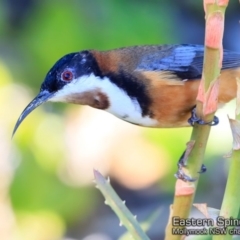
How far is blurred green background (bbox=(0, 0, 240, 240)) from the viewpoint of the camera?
1.83 metres

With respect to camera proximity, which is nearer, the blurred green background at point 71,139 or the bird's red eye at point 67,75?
the bird's red eye at point 67,75

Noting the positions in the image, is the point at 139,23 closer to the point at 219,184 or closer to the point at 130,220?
the point at 219,184

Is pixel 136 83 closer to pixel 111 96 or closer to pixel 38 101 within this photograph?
pixel 111 96

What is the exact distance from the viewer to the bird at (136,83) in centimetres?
122

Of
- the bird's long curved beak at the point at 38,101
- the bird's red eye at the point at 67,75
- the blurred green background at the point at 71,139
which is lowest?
the blurred green background at the point at 71,139

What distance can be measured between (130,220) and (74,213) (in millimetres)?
1270

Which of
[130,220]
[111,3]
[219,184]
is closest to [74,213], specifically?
[219,184]

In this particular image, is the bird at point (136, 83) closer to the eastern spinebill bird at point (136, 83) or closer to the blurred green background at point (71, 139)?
the eastern spinebill bird at point (136, 83)

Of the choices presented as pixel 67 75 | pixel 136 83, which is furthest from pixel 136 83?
pixel 67 75

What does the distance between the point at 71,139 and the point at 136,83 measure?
730 millimetres

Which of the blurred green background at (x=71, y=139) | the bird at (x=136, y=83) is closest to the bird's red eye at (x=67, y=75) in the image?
the bird at (x=136, y=83)

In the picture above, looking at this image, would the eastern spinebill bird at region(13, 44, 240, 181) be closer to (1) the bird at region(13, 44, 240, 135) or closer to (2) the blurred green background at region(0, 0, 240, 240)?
(1) the bird at region(13, 44, 240, 135)

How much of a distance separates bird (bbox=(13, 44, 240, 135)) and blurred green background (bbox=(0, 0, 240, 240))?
1.56ft

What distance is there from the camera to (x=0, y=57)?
206 cm
